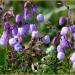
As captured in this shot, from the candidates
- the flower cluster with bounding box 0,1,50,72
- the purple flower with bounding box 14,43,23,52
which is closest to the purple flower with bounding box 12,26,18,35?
the flower cluster with bounding box 0,1,50,72

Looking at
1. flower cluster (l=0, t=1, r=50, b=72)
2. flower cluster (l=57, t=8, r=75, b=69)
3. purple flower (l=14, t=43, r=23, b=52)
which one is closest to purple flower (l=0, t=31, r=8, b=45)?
flower cluster (l=0, t=1, r=50, b=72)

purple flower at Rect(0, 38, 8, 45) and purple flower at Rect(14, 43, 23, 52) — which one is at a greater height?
purple flower at Rect(0, 38, 8, 45)

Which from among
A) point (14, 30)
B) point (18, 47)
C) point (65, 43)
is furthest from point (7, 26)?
point (65, 43)

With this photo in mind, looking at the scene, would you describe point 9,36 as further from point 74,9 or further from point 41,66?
point 74,9

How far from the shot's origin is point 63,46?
348 centimetres

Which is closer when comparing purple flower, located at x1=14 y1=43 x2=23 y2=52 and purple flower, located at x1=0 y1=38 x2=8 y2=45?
purple flower, located at x1=14 y1=43 x2=23 y2=52

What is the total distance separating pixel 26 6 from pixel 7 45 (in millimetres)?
362

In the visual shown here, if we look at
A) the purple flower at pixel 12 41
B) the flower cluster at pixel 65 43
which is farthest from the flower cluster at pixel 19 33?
the flower cluster at pixel 65 43

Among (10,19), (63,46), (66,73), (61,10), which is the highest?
(61,10)

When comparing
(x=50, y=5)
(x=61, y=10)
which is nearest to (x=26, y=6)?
(x=61, y=10)

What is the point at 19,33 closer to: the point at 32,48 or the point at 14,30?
the point at 14,30

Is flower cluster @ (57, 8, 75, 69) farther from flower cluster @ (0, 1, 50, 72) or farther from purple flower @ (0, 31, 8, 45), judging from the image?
purple flower @ (0, 31, 8, 45)

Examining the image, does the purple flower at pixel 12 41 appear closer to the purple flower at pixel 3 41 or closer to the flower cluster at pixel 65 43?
the purple flower at pixel 3 41

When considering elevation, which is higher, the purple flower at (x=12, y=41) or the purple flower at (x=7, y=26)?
the purple flower at (x=7, y=26)
